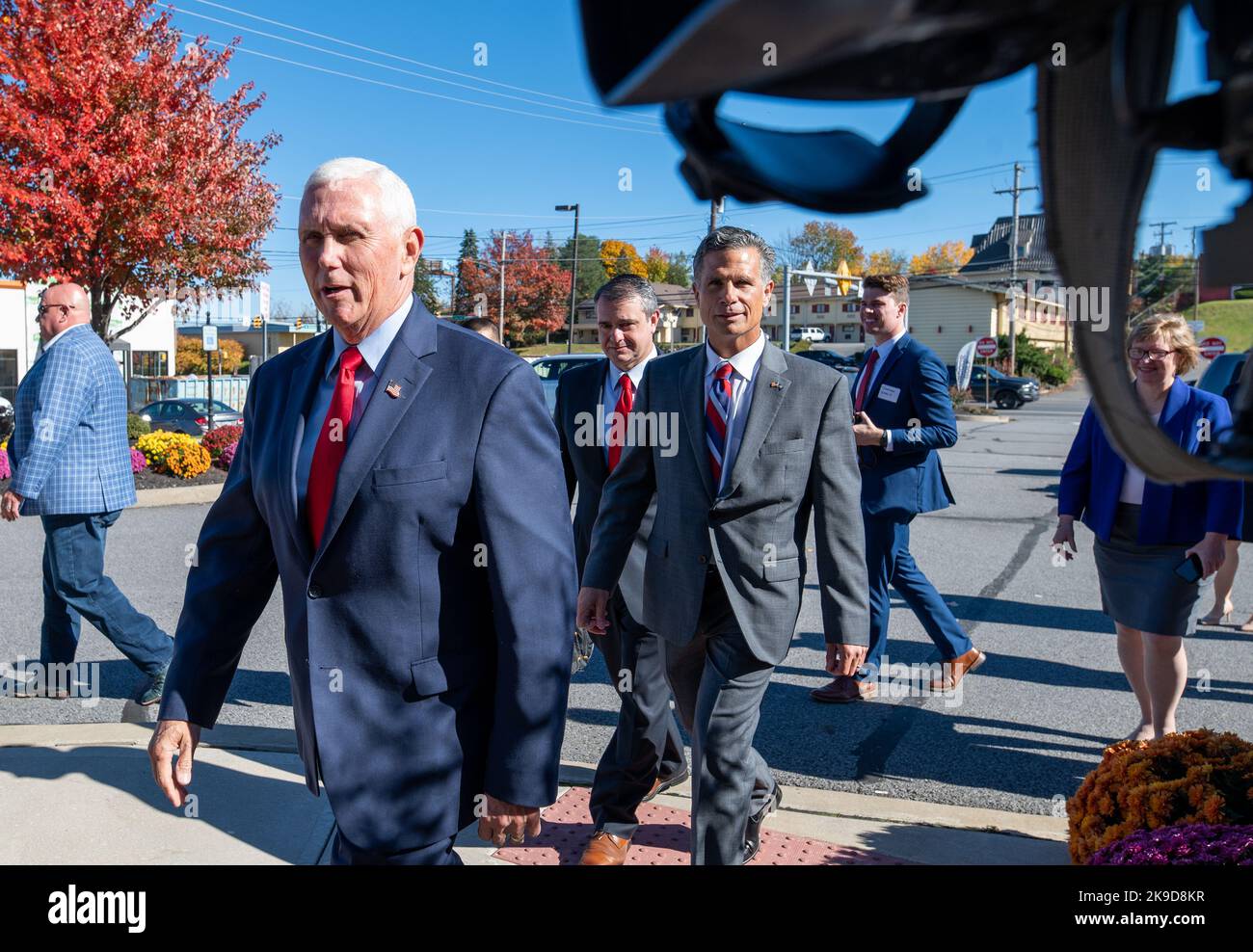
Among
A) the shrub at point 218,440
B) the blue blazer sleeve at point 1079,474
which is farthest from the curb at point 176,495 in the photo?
the blue blazer sleeve at point 1079,474

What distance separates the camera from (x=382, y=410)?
2.32 metres

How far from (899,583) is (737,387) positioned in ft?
8.65

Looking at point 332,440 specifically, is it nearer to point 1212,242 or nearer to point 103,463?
point 1212,242

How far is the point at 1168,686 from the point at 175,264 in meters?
17.1

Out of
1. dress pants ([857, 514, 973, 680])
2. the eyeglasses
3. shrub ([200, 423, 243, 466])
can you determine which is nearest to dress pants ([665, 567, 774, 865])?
the eyeglasses

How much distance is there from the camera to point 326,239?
2279mm

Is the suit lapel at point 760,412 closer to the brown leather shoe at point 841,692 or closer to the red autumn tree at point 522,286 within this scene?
the brown leather shoe at point 841,692

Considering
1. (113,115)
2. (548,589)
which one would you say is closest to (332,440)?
(548,589)

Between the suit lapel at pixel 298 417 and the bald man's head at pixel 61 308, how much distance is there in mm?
3610

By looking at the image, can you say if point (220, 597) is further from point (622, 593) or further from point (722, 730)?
point (622, 593)

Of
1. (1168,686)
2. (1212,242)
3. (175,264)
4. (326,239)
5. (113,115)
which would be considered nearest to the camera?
(1212,242)

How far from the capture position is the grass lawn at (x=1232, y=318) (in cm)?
120

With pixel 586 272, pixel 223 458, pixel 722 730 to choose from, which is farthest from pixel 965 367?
pixel 586 272

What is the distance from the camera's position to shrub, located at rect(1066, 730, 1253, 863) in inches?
112
